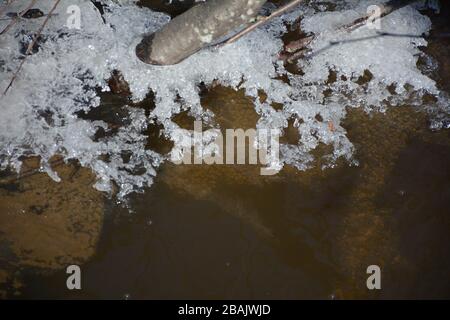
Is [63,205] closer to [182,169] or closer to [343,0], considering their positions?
[182,169]

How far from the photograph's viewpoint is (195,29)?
204 cm

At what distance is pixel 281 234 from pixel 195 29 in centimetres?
120

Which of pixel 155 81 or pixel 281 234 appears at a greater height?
pixel 155 81

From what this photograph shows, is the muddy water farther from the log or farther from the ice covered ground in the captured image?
the log

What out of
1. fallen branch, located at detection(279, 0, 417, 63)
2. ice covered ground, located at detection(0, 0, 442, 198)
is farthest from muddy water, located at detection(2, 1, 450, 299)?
fallen branch, located at detection(279, 0, 417, 63)

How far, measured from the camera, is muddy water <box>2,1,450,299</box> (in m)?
1.83

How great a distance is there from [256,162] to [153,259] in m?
0.80

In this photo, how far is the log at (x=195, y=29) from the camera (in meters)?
1.82

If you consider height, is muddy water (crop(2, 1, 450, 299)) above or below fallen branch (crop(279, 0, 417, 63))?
below

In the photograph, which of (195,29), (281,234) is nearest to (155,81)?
(195,29)

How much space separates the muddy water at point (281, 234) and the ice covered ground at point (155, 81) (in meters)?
0.18

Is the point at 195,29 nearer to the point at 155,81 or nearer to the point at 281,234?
the point at 155,81

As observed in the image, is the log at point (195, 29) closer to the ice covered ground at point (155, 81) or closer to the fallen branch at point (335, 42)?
the ice covered ground at point (155, 81)

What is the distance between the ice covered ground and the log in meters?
0.12
